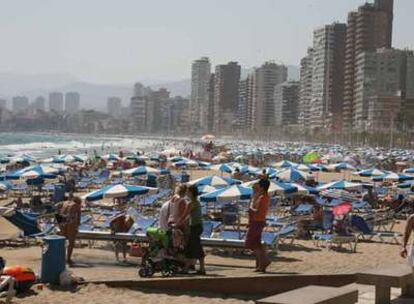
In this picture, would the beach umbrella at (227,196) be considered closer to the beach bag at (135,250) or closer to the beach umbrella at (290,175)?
the beach bag at (135,250)

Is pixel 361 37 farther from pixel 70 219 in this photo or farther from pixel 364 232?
pixel 70 219

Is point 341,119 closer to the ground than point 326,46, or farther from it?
closer to the ground

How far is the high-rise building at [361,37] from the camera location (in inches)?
5969

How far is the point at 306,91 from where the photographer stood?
179000 mm

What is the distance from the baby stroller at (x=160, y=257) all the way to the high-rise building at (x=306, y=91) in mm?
162650

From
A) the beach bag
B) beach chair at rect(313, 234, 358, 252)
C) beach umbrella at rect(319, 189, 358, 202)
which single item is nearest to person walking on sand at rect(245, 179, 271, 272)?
the beach bag

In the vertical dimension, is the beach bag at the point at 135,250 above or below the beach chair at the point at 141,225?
below

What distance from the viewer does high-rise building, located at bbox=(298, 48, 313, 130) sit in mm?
175375

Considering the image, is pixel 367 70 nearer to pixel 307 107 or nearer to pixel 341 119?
pixel 341 119

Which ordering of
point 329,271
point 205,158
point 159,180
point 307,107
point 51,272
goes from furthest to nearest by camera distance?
point 307,107
point 205,158
point 159,180
point 329,271
point 51,272

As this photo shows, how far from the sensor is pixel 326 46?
543 ft

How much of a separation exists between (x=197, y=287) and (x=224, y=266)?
1.94m

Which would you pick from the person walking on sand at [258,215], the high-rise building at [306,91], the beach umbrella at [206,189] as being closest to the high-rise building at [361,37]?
the high-rise building at [306,91]

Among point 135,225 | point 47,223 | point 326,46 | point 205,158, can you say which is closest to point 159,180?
point 47,223
